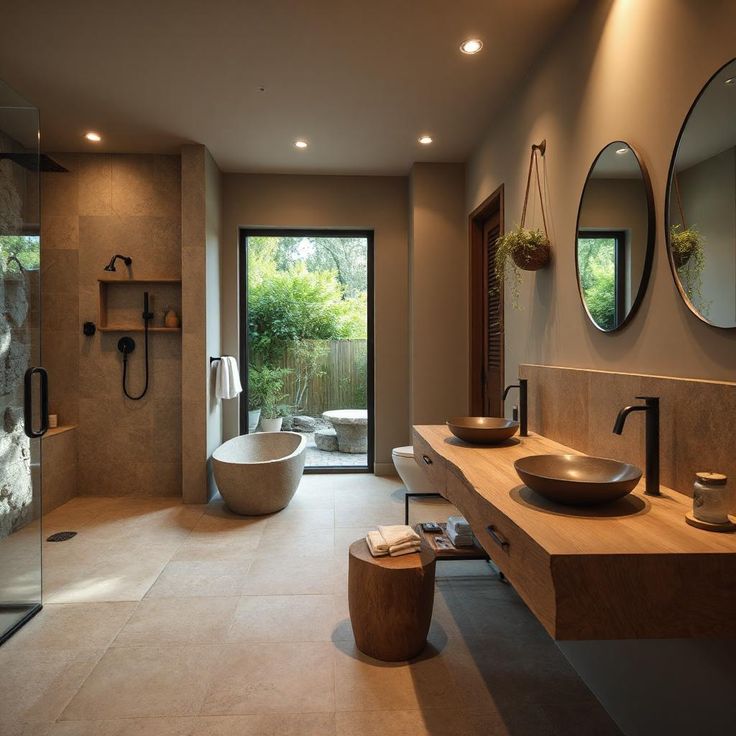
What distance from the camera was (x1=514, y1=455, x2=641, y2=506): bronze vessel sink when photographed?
1.32 m

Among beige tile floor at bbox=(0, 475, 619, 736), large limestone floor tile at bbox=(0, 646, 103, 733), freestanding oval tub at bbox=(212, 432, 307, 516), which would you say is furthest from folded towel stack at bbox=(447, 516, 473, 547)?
large limestone floor tile at bbox=(0, 646, 103, 733)

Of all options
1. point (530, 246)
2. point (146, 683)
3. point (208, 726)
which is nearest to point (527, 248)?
point (530, 246)

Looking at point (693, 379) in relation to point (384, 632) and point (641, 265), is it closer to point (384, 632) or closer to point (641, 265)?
point (641, 265)

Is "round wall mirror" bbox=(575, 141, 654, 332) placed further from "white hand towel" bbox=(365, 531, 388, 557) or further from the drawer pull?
"white hand towel" bbox=(365, 531, 388, 557)

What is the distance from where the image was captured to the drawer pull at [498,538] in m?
1.33

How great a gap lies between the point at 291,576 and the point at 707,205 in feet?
8.36

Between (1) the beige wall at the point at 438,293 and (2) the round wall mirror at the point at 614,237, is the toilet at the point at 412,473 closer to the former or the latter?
(1) the beige wall at the point at 438,293

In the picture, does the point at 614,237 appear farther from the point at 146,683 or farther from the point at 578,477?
the point at 146,683

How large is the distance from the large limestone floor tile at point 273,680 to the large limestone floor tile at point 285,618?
0.07 meters

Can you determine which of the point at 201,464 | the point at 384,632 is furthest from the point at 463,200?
the point at 384,632

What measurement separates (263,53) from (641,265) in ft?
7.48

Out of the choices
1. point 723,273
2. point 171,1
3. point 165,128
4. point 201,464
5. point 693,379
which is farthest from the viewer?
point 201,464

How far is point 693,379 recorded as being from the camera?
155 centimetres

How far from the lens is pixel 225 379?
4.37 meters
